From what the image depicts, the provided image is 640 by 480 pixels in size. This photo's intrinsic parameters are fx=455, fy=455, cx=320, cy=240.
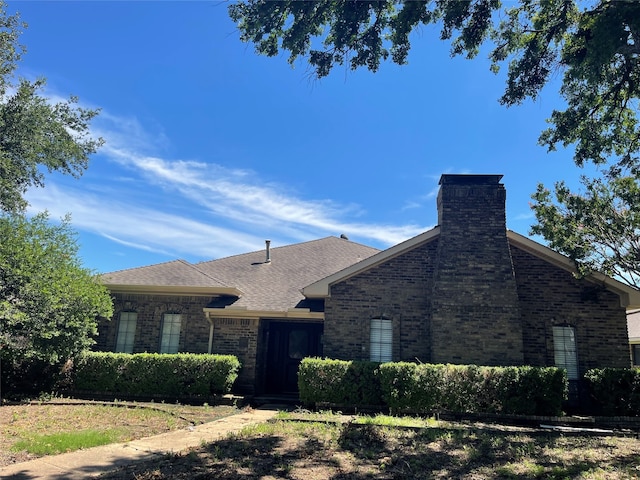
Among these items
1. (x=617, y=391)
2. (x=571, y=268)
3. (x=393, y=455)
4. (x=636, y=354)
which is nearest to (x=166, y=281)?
(x=393, y=455)

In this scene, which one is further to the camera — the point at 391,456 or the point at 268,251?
the point at 268,251

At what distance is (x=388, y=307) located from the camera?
44.1 feet

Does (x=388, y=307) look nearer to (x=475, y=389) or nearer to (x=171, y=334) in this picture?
(x=475, y=389)

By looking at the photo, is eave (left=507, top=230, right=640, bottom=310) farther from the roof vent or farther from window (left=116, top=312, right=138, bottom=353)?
window (left=116, top=312, right=138, bottom=353)

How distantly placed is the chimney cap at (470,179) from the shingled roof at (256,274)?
18.7ft

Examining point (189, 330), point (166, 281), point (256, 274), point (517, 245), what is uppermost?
point (517, 245)

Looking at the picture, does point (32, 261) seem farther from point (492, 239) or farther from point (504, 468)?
point (492, 239)

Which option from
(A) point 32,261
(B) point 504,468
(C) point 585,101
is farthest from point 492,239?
(A) point 32,261

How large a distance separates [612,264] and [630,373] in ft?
9.87

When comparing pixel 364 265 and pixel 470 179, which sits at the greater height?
pixel 470 179

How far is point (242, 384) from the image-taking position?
46.4 ft

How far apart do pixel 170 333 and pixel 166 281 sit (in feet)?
5.70

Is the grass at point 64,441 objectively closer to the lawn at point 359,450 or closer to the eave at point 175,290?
the lawn at point 359,450

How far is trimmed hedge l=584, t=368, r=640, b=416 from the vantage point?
10922 millimetres
